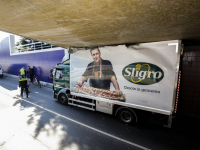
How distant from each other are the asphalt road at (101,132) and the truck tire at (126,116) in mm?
243

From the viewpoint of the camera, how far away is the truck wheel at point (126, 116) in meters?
4.47

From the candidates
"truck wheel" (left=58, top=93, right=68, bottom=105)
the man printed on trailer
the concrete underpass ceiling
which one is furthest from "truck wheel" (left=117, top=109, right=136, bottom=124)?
"truck wheel" (left=58, top=93, right=68, bottom=105)

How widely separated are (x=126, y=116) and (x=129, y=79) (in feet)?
6.18

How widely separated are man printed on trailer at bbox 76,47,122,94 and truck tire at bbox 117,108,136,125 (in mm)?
947

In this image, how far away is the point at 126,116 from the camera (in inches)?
189

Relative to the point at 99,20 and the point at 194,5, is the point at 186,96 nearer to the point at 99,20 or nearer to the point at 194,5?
the point at 194,5

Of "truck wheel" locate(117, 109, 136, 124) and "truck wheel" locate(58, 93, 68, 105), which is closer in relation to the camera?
"truck wheel" locate(117, 109, 136, 124)

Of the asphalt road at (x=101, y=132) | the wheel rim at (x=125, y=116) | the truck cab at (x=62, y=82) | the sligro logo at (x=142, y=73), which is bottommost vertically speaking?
the asphalt road at (x=101, y=132)

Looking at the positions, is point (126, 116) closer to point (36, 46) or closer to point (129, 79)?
point (129, 79)

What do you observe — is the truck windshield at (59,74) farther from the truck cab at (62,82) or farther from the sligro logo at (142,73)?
the sligro logo at (142,73)

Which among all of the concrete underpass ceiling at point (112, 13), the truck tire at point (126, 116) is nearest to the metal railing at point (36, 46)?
the concrete underpass ceiling at point (112, 13)

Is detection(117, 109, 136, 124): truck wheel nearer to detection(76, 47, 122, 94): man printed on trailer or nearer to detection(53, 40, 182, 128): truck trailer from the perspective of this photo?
detection(53, 40, 182, 128): truck trailer

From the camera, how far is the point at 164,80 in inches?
140

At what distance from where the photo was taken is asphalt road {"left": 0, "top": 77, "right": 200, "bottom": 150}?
137 inches
